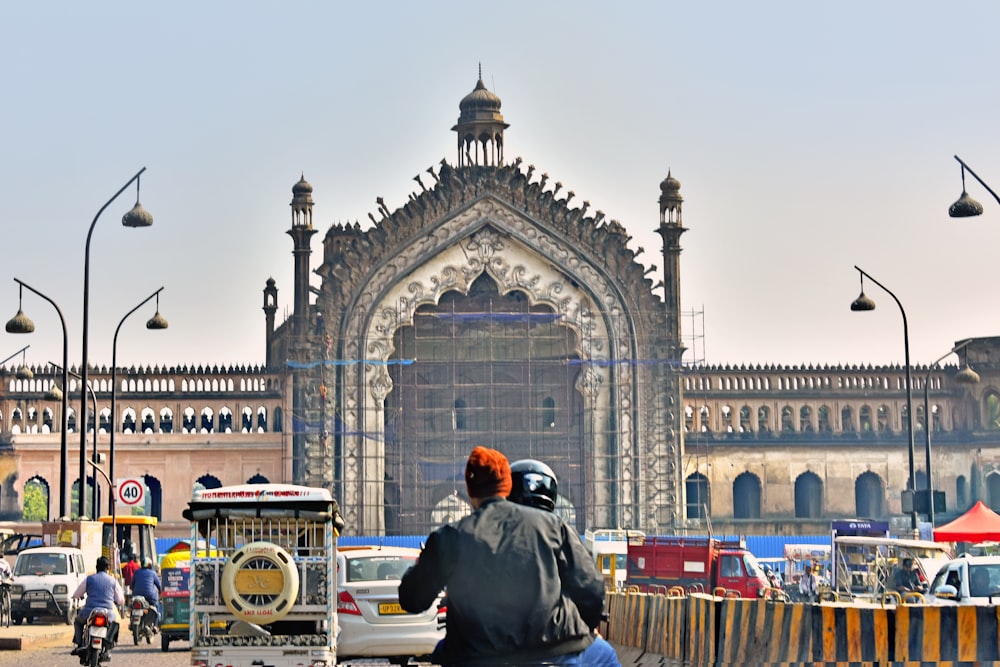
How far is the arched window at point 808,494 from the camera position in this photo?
186ft

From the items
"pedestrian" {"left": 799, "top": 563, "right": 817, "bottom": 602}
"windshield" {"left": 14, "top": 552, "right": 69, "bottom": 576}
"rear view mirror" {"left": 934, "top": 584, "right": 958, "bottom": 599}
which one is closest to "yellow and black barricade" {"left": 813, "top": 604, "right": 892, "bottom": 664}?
"rear view mirror" {"left": 934, "top": 584, "right": 958, "bottom": 599}

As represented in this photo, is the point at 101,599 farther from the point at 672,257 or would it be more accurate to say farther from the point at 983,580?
the point at 672,257

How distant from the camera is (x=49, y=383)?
55.7 metres

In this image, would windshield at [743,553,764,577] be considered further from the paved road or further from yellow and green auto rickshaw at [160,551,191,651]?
yellow and green auto rickshaw at [160,551,191,651]

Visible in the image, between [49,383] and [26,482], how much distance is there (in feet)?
10.2

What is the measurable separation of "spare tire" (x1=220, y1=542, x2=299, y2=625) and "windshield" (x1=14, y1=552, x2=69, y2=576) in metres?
16.1

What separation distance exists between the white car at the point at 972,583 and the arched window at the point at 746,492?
35.7 meters

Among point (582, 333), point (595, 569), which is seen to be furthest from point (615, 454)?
point (595, 569)

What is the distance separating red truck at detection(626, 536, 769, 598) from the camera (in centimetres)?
3067

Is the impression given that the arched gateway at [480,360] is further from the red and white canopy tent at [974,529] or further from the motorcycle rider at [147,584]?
the motorcycle rider at [147,584]

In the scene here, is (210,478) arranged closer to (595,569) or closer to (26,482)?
(26,482)

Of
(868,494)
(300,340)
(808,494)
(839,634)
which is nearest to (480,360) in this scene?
(300,340)

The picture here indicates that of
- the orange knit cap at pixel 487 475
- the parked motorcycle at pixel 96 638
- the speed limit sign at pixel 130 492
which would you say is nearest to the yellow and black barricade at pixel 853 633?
the orange knit cap at pixel 487 475

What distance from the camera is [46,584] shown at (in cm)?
2909
